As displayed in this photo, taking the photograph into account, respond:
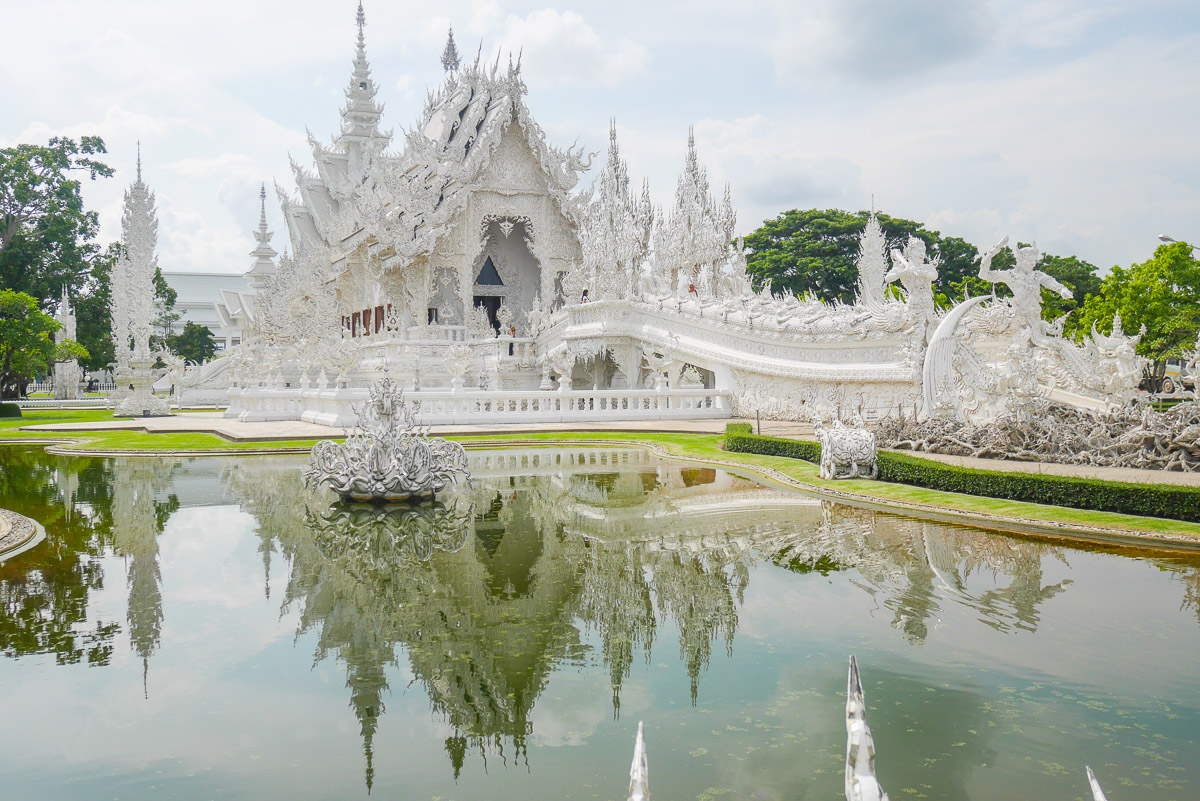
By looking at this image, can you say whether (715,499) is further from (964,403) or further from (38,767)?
(38,767)

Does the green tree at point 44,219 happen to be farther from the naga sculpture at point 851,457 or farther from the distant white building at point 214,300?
the naga sculpture at point 851,457

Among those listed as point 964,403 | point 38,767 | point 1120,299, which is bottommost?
point 38,767

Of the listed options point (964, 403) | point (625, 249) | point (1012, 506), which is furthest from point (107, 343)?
point (1012, 506)

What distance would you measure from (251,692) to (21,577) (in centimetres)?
328

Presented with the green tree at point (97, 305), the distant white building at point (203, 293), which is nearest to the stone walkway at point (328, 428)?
the green tree at point (97, 305)

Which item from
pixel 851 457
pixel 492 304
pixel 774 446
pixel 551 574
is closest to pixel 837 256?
pixel 492 304

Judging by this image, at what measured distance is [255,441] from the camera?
16.4m

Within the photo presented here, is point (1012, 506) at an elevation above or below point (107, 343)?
below

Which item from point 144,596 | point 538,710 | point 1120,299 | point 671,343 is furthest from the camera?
point 1120,299

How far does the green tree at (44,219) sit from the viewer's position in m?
33.7

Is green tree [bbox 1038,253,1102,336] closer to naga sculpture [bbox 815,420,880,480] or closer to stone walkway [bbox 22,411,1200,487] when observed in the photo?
stone walkway [bbox 22,411,1200,487]

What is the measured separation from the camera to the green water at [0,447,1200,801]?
3.68 meters

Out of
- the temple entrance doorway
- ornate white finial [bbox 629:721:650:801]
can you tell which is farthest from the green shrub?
the temple entrance doorway

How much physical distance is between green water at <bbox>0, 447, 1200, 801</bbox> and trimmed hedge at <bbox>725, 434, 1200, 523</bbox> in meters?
1.18
